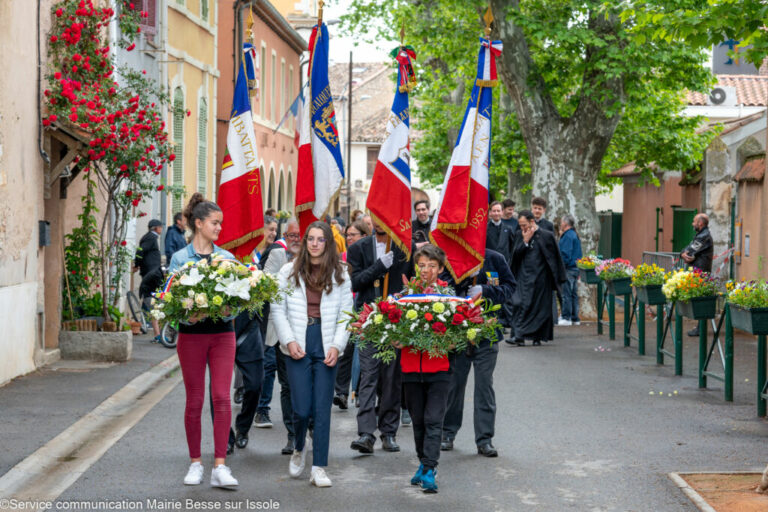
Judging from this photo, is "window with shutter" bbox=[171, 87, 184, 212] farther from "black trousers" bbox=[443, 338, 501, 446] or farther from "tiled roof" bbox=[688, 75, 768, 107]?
"tiled roof" bbox=[688, 75, 768, 107]

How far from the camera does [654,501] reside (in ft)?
24.9

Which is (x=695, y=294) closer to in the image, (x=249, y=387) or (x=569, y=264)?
(x=249, y=387)

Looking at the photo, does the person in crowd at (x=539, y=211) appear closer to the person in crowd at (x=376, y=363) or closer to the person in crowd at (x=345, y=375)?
the person in crowd at (x=345, y=375)

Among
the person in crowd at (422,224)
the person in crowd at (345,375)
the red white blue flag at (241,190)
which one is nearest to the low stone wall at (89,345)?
the person in crowd at (345,375)

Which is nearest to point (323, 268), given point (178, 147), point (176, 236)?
point (176, 236)

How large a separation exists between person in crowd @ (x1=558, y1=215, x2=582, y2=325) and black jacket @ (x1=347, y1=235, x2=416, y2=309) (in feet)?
37.7

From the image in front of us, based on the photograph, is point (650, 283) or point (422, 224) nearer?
point (422, 224)

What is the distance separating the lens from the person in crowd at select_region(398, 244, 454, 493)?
7770mm

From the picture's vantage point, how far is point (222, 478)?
25.3 feet

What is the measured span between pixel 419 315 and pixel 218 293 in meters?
1.37

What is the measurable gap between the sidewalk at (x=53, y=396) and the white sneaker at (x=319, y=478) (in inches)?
87.2

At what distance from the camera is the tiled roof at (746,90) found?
4656 cm

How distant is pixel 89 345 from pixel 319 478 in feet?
25.4

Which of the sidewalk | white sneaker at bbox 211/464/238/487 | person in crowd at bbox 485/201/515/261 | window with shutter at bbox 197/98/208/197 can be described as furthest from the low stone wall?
window with shutter at bbox 197/98/208/197
